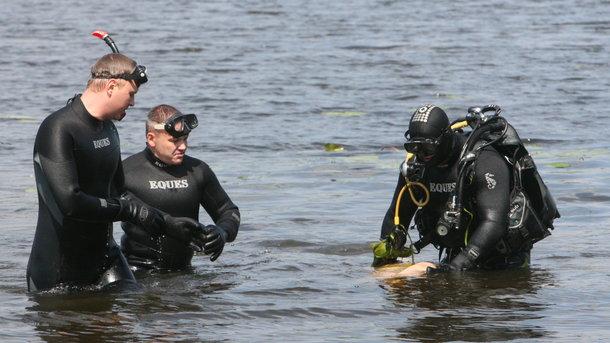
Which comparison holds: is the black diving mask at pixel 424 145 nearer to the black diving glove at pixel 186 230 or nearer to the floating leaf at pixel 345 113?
the black diving glove at pixel 186 230

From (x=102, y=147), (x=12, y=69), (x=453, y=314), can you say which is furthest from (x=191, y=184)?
(x=12, y=69)

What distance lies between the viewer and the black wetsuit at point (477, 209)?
776 cm

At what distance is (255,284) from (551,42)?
1795 cm

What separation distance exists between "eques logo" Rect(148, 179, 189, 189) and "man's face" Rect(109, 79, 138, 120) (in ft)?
4.95

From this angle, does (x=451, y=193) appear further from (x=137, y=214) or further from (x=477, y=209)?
(x=137, y=214)

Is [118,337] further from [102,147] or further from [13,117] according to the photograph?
[13,117]

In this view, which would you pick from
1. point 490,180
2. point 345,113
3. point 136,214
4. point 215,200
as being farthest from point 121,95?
point 345,113

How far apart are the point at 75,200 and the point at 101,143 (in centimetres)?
46

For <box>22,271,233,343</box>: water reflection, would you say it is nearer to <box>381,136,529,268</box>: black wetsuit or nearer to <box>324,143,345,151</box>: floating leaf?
<box>381,136,529,268</box>: black wetsuit

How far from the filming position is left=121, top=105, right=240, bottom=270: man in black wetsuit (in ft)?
26.6

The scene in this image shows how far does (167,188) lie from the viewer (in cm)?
828

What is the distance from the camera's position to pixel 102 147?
22.6ft

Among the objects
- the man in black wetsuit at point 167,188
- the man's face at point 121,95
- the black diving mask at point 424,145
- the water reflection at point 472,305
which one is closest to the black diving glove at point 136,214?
the man's face at point 121,95

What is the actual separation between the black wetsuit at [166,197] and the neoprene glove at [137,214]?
1.17 metres
